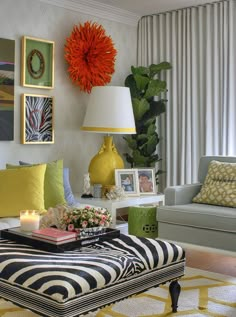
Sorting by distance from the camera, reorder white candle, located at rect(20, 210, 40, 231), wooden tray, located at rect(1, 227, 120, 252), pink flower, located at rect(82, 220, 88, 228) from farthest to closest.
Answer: white candle, located at rect(20, 210, 40, 231), pink flower, located at rect(82, 220, 88, 228), wooden tray, located at rect(1, 227, 120, 252)

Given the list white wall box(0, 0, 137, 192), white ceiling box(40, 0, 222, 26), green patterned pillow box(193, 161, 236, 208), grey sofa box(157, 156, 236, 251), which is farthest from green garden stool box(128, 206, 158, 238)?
white ceiling box(40, 0, 222, 26)

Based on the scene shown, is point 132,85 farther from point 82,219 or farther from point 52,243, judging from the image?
point 52,243

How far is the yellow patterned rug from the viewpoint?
2783mm

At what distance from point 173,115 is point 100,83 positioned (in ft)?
3.08

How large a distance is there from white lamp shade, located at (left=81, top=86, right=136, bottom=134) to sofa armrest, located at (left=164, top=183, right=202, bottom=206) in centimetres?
86

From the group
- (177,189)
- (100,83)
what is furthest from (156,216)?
(100,83)

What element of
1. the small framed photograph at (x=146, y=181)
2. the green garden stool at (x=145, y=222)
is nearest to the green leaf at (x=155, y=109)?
the small framed photograph at (x=146, y=181)

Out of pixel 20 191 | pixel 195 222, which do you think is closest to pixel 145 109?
pixel 195 222

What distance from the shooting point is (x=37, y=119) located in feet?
14.9

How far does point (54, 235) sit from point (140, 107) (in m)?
2.79

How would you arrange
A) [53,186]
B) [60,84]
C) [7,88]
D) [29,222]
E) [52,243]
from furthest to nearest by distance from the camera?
[60,84] → [7,88] → [53,186] → [29,222] → [52,243]

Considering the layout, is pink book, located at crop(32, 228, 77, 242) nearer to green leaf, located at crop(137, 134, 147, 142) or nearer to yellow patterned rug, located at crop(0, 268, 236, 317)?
yellow patterned rug, located at crop(0, 268, 236, 317)

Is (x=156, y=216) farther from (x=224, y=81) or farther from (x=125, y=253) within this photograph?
(x=224, y=81)

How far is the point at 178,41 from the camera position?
5.33 meters
